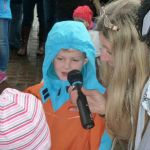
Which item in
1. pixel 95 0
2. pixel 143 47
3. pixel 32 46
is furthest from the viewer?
pixel 32 46

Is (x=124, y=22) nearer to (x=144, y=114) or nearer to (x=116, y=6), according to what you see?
(x=116, y=6)

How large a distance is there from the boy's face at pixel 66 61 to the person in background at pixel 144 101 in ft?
2.12

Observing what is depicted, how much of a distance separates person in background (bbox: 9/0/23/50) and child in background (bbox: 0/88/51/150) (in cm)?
462

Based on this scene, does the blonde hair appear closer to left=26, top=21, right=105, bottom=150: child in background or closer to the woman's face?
the woman's face

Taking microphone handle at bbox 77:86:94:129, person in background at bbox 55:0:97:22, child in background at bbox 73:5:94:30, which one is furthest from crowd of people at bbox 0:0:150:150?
person in background at bbox 55:0:97:22

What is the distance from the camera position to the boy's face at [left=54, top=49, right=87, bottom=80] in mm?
2650

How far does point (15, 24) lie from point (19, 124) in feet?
16.0

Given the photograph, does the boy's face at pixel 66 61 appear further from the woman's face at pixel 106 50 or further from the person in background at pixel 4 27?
the person in background at pixel 4 27

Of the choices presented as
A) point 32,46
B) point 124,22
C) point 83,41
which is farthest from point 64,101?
point 32,46

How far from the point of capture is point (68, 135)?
2.64 meters

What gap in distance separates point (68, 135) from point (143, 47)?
2.22ft

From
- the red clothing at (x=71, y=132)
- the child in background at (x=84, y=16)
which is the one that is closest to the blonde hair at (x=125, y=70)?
the red clothing at (x=71, y=132)

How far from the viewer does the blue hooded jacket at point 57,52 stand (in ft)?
8.73

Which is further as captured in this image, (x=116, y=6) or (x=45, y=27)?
(x=45, y=27)
